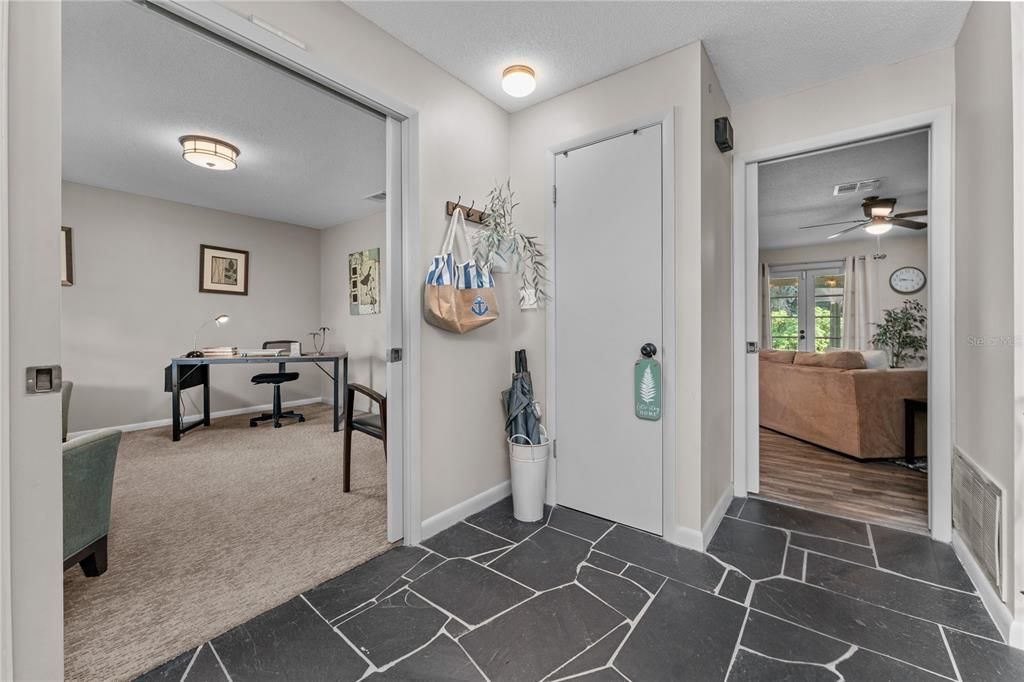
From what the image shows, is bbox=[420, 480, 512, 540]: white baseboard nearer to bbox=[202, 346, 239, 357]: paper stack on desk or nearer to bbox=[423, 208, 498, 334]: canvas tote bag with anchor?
bbox=[423, 208, 498, 334]: canvas tote bag with anchor

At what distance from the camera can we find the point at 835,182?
13.6ft

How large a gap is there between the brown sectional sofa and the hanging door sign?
2387mm

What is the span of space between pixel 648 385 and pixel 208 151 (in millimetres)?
3536

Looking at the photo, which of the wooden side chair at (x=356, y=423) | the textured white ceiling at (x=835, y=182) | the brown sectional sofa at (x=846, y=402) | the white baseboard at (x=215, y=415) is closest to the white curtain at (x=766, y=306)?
the textured white ceiling at (x=835, y=182)

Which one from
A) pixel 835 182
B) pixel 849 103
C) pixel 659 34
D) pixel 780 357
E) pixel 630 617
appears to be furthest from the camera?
pixel 780 357

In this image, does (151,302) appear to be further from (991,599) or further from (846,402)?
(846,402)

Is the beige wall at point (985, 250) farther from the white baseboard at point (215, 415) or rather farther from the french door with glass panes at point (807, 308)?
the white baseboard at point (215, 415)

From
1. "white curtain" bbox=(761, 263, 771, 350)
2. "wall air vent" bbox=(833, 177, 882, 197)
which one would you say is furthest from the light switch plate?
"white curtain" bbox=(761, 263, 771, 350)

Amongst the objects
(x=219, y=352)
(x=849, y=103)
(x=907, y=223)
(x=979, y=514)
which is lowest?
(x=979, y=514)

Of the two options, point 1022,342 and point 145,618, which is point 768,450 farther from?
point 145,618

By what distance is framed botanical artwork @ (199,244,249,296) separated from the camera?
5.00 m

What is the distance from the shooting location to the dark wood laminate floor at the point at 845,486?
2.47 metres

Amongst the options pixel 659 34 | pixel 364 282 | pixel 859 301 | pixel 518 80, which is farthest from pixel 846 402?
pixel 364 282

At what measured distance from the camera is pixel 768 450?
373cm
